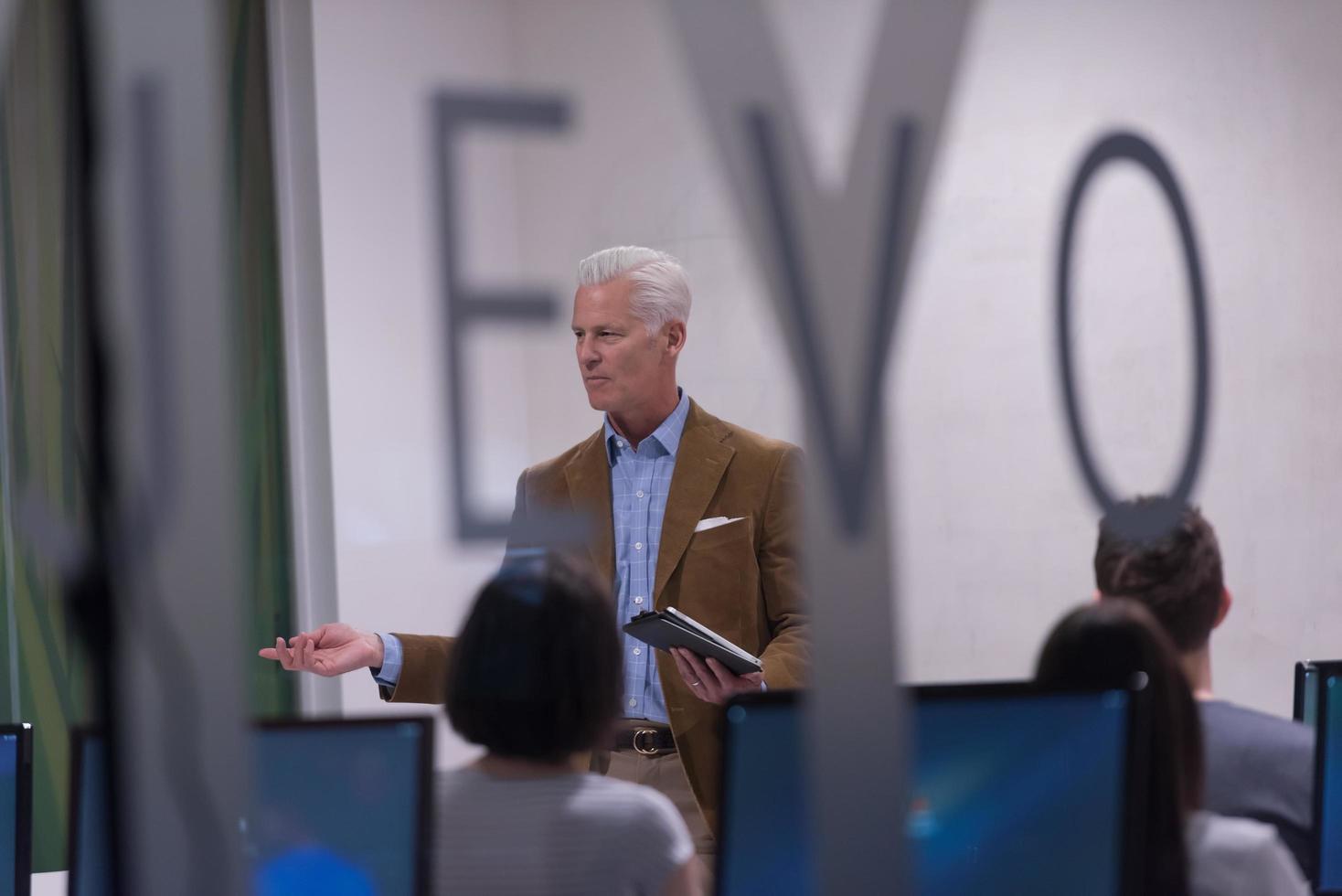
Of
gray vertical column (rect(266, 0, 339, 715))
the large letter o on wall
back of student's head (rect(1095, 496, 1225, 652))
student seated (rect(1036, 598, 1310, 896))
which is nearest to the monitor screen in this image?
back of student's head (rect(1095, 496, 1225, 652))

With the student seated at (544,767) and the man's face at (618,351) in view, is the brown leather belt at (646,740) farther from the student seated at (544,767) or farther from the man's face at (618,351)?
the student seated at (544,767)

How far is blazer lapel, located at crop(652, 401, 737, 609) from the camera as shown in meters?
2.08

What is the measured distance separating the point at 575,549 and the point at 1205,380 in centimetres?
199

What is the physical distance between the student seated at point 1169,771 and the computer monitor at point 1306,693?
41 cm

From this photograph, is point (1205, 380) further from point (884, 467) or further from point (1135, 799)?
point (884, 467)

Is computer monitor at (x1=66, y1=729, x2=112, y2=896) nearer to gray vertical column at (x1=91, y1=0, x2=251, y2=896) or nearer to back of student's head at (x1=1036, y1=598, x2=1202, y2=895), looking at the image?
gray vertical column at (x1=91, y1=0, x2=251, y2=896)

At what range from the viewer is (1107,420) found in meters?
3.43

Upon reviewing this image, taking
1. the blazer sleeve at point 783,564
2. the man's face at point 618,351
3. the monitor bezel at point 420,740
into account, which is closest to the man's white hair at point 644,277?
the man's face at point 618,351

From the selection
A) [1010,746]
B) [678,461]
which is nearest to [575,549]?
[678,461]

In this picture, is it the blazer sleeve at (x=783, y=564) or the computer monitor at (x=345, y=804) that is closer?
the computer monitor at (x=345, y=804)

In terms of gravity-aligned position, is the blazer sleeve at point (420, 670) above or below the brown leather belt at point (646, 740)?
above

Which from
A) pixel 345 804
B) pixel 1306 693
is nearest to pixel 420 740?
pixel 345 804

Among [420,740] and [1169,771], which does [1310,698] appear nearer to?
[1169,771]

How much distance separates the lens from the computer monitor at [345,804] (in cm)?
121
